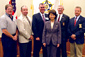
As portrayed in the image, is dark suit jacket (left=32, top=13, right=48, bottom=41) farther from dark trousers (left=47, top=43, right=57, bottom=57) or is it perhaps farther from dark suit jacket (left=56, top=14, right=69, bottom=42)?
dark suit jacket (left=56, top=14, right=69, bottom=42)

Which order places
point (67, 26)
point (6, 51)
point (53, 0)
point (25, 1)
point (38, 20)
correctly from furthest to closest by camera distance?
point (53, 0) → point (25, 1) → point (67, 26) → point (38, 20) → point (6, 51)

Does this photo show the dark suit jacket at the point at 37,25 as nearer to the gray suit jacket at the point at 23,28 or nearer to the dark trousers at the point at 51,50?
the gray suit jacket at the point at 23,28

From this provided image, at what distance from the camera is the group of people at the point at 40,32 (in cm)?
234

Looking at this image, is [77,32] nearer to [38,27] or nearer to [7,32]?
[38,27]

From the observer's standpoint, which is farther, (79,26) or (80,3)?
(80,3)

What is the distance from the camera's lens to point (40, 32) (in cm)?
278

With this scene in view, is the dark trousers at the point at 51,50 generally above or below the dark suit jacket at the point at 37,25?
below

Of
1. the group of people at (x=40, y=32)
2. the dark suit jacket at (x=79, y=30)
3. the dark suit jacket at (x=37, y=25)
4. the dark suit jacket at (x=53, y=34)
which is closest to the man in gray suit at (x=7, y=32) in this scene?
the group of people at (x=40, y=32)

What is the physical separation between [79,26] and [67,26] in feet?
1.07

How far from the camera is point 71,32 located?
2945 millimetres

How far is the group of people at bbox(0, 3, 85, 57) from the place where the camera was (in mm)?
2338

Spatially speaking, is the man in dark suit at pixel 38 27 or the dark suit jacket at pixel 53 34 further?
the man in dark suit at pixel 38 27

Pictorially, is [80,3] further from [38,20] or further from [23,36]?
[23,36]

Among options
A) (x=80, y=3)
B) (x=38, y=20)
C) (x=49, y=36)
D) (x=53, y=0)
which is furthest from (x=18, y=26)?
(x=80, y=3)
